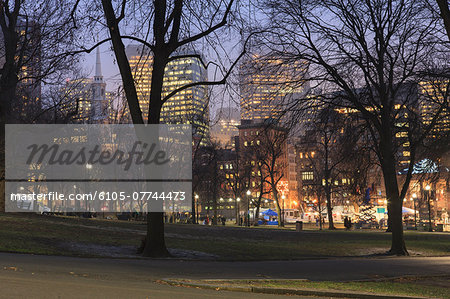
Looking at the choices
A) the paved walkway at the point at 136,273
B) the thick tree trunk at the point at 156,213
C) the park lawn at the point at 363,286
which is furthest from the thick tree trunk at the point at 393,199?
the thick tree trunk at the point at 156,213

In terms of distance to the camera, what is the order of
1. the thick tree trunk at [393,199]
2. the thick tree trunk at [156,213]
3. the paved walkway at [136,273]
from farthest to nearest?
the thick tree trunk at [393,199] < the thick tree trunk at [156,213] < the paved walkway at [136,273]

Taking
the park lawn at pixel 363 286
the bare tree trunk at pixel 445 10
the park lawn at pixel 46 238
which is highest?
the bare tree trunk at pixel 445 10

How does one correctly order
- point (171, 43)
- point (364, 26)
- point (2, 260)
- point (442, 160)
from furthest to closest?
point (442, 160) < point (364, 26) < point (171, 43) < point (2, 260)

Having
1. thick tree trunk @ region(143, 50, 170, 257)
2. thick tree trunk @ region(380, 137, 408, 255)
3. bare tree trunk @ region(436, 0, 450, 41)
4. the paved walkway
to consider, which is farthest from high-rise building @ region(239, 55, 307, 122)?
bare tree trunk @ region(436, 0, 450, 41)

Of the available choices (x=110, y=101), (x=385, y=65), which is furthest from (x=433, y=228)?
(x=110, y=101)

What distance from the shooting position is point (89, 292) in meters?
8.91

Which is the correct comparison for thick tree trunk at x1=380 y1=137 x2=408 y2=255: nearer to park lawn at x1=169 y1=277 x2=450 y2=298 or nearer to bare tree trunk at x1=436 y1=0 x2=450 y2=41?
park lawn at x1=169 y1=277 x2=450 y2=298

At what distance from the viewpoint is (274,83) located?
23.0 metres

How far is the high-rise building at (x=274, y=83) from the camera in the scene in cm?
2142

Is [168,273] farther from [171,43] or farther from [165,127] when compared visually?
[165,127]

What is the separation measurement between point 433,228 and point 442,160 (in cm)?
3295

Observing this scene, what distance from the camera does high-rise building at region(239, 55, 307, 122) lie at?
2142cm

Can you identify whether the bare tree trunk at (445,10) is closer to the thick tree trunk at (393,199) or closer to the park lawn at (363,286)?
the park lawn at (363,286)

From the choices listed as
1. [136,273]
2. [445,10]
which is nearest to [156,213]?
[136,273]
